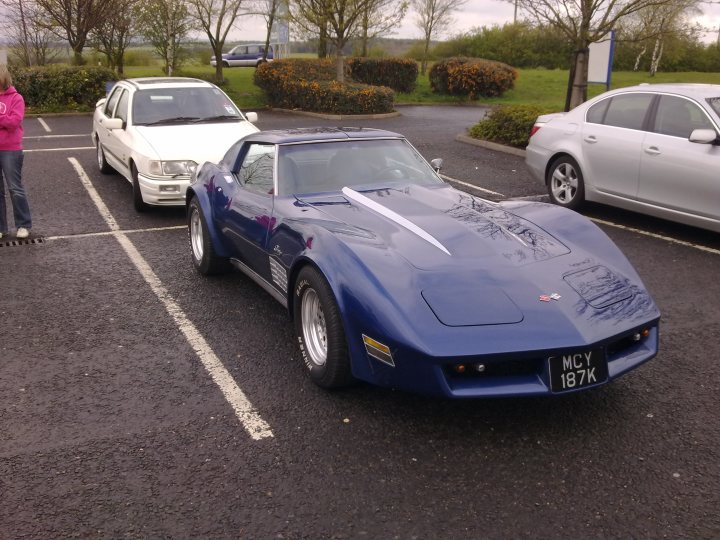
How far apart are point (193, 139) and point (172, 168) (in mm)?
612

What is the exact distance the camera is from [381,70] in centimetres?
2753

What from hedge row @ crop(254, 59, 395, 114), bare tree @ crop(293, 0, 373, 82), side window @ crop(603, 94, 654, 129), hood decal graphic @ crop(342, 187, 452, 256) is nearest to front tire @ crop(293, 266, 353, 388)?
hood decal graphic @ crop(342, 187, 452, 256)

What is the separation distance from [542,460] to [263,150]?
3.27 metres

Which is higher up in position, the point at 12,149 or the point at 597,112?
the point at 597,112

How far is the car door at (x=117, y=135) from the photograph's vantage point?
9398 mm

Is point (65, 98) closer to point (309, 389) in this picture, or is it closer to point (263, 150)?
point (263, 150)

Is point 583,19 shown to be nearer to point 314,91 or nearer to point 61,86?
point 314,91

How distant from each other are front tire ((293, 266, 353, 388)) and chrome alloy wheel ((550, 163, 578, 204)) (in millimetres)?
5500

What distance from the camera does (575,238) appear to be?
4617mm

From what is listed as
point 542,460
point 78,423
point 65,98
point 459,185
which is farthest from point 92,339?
point 65,98

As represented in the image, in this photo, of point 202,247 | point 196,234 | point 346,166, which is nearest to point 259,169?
point 346,166

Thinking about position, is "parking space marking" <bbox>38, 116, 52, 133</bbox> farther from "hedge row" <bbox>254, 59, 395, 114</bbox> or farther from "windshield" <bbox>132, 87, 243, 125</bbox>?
"windshield" <bbox>132, 87, 243, 125</bbox>

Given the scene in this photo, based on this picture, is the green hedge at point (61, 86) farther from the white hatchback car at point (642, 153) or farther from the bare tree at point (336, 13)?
the white hatchback car at point (642, 153)

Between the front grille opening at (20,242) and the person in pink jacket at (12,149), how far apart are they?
0.06 m
